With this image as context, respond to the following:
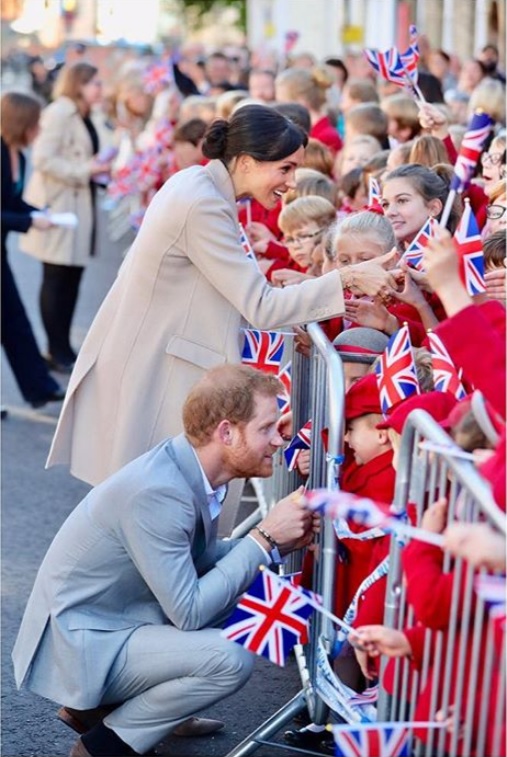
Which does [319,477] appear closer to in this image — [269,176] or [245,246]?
[269,176]

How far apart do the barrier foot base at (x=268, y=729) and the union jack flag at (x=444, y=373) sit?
111 cm

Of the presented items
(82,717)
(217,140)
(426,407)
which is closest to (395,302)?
(217,140)

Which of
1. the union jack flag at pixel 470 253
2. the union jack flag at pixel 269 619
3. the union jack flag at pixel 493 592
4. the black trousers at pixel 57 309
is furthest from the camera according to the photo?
the black trousers at pixel 57 309

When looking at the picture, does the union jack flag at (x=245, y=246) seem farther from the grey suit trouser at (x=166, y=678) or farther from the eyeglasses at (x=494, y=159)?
the eyeglasses at (x=494, y=159)

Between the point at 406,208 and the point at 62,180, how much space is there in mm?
5598

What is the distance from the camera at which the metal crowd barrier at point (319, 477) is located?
4.05m

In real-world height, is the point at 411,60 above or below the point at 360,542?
above

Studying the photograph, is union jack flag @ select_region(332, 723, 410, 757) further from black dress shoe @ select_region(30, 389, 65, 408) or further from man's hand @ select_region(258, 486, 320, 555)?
black dress shoe @ select_region(30, 389, 65, 408)

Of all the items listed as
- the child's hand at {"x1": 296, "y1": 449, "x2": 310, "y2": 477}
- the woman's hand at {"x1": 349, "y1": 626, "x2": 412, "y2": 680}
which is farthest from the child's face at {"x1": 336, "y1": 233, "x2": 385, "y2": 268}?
the woman's hand at {"x1": 349, "y1": 626, "x2": 412, "y2": 680}

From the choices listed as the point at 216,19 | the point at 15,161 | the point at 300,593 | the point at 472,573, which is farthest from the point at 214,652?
the point at 216,19

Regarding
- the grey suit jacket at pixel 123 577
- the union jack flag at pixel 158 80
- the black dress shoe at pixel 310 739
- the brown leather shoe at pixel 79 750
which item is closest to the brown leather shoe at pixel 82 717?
the brown leather shoe at pixel 79 750

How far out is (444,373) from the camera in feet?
13.1

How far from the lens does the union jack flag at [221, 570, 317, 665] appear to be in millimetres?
3457

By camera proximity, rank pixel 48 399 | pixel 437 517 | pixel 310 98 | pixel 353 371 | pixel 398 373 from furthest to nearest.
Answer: pixel 310 98 < pixel 48 399 < pixel 353 371 < pixel 398 373 < pixel 437 517
